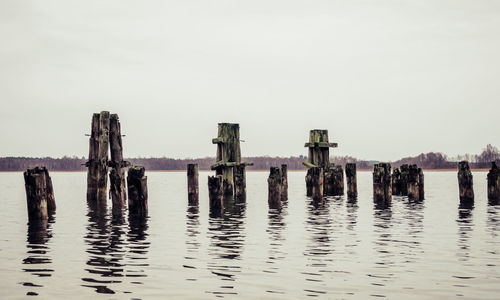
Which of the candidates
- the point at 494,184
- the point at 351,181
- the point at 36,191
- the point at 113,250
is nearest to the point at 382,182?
the point at 351,181

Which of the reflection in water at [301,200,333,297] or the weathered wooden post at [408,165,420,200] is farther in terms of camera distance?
the weathered wooden post at [408,165,420,200]

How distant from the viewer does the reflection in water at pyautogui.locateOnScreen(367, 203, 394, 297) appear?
968cm

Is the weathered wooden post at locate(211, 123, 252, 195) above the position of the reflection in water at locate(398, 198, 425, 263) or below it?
above

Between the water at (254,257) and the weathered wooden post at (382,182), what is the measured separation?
187 inches

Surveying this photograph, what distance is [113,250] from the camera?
12578 mm

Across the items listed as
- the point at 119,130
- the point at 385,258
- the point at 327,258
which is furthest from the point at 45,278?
the point at 119,130

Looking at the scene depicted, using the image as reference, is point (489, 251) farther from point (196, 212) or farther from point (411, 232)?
point (196, 212)

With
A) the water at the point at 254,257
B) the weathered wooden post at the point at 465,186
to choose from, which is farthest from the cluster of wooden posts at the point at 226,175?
the water at the point at 254,257

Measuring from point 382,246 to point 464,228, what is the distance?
4557mm

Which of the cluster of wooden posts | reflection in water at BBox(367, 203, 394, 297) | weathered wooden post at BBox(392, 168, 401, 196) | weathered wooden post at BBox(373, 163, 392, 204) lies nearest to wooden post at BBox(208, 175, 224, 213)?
the cluster of wooden posts

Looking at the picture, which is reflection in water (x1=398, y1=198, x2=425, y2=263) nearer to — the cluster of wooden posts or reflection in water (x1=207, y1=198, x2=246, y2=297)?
the cluster of wooden posts

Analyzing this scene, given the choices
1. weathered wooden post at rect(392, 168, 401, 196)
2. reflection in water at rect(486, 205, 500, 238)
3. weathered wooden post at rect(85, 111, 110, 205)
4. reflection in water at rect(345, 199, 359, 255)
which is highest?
weathered wooden post at rect(85, 111, 110, 205)

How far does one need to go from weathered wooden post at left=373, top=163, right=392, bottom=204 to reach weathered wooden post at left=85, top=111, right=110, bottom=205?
10.3 meters

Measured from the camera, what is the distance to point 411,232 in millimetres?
15633
